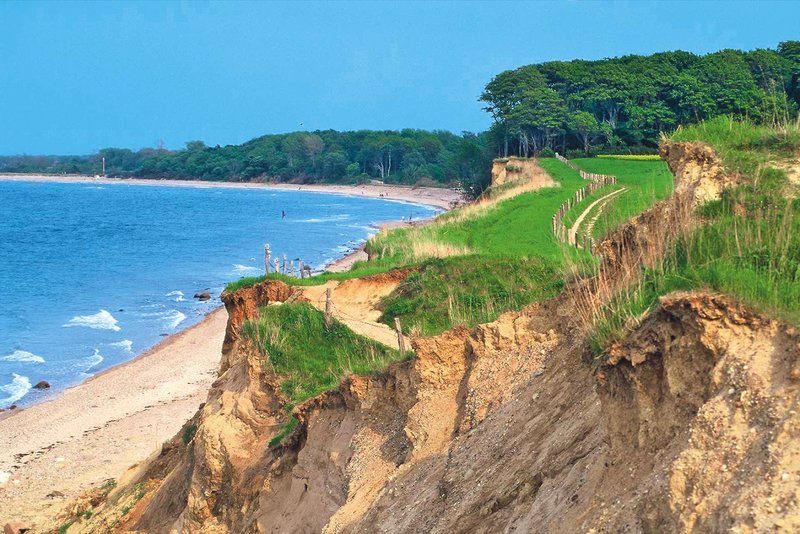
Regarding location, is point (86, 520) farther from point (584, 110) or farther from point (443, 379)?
point (584, 110)

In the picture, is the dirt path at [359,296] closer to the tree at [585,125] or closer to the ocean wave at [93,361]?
the ocean wave at [93,361]

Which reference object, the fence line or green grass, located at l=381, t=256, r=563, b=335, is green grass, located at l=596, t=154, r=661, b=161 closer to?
the fence line

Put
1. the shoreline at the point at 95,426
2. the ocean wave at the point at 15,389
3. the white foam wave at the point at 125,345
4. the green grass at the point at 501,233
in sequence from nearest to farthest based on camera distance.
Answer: the shoreline at the point at 95,426 < the green grass at the point at 501,233 < the ocean wave at the point at 15,389 < the white foam wave at the point at 125,345

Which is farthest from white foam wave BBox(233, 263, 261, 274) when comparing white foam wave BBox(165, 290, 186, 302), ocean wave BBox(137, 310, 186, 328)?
ocean wave BBox(137, 310, 186, 328)

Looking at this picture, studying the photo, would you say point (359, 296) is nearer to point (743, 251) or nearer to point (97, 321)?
point (743, 251)

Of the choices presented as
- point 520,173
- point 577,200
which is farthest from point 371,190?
point 577,200

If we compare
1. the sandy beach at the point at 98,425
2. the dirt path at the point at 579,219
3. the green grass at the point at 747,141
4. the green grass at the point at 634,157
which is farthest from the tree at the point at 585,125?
the green grass at the point at 747,141
